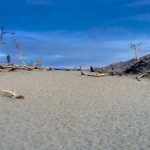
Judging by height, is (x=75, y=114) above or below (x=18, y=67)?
below

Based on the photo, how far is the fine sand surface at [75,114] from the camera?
13.9 m

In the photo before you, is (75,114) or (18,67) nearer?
(75,114)

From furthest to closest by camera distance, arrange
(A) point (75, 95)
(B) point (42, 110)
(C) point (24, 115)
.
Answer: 1. (A) point (75, 95)
2. (B) point (42, 110)
3. (C) point (24, 115)

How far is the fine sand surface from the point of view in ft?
45.5

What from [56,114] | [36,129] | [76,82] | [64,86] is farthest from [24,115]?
[76,82]

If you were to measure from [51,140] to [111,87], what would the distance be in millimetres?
13753

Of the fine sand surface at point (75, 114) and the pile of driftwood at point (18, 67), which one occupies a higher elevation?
the pile of driftwood at point (18, 67)

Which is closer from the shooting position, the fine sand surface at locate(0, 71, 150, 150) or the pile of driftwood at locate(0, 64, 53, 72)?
the fine sand surface at locate(0, 71, 150, 150)

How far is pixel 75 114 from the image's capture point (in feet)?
61.9

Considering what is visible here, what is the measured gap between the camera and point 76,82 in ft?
96.8

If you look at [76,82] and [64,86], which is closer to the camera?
[64,86]

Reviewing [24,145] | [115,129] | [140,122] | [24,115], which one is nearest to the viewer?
[24,145]

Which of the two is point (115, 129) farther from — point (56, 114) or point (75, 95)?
point (75, 95)

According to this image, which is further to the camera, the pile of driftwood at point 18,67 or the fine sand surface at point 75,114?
the pile of driftwood at point 18,67
